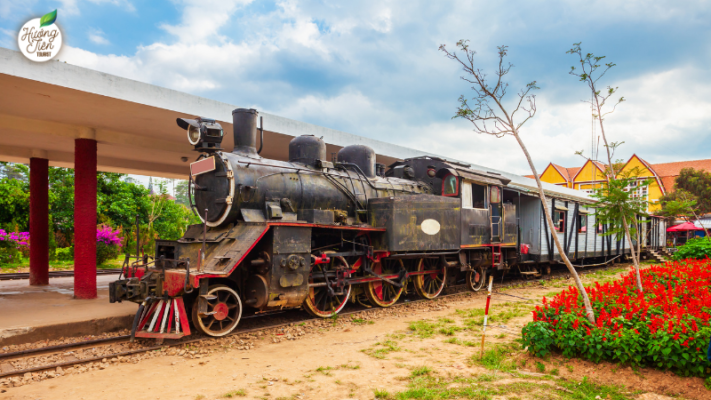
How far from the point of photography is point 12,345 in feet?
20.2

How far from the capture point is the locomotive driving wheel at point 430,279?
974 cm

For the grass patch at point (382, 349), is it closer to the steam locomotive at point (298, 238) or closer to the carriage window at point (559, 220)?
the steam locomotive at point (298, 238)

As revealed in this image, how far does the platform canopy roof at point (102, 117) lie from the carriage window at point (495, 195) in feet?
10.2

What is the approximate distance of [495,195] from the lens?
11258 millimetres

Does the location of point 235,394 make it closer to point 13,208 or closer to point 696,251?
point 696,251

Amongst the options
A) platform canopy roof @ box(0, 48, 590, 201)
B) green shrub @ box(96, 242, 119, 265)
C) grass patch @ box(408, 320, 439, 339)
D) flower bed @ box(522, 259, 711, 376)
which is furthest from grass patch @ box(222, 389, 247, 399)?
green shrub @ box(96, 242, 119, 265)

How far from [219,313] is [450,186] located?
6.04 metres

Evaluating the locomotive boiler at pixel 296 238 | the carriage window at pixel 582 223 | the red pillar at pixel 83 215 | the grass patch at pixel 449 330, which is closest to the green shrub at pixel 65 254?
the red pillar at pixel 83 215

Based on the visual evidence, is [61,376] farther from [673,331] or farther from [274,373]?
[673,331]

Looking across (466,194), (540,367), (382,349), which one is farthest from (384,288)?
(540,367)

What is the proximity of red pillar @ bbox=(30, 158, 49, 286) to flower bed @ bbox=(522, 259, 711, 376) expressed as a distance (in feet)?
39.2

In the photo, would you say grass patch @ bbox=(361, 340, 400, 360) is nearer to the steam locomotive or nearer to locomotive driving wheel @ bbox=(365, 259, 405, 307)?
the steam locomotive

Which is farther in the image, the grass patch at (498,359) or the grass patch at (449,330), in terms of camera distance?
the grass patch at (449,330)
